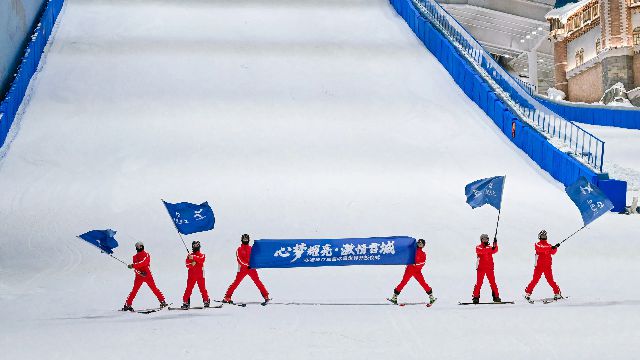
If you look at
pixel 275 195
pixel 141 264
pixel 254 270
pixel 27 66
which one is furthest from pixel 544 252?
pixel 27 66

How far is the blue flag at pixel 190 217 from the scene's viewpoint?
348 inches

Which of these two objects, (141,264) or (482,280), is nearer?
(141,264)

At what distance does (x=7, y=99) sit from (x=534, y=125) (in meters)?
11.8

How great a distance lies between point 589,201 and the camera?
30.5 ft

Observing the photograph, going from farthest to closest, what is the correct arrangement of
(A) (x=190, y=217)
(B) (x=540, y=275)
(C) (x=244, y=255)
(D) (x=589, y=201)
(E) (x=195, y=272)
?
(D) (x=589, y=201)
(A) (x=190, y=217)
(B) (x=540, y=275)
(C) (x=244, y=255)
(E) (x=195, y=272)

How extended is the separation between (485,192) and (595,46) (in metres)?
35.9

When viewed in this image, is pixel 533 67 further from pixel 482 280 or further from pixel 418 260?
Result: pixel 418 260

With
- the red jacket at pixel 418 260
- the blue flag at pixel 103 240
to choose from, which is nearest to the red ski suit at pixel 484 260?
the red jacket at pixel 418 260

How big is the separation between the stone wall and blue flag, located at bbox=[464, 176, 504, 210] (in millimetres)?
31767

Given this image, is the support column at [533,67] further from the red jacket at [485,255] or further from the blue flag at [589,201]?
Result: the red jacket at [485,255]

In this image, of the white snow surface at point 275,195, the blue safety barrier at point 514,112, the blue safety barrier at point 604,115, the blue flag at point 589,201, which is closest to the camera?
the white snow surface at point 275,195

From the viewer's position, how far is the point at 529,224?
1247 centimetres

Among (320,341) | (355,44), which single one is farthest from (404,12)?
(320,341)

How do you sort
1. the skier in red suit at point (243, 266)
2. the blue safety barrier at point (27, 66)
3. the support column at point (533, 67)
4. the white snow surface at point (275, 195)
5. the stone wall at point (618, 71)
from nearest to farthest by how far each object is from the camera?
the white snow surface at point (275, 195), the skier in red suit at point (243, 266), the blue safety barrier at point (27, 66), the stone wall at point (618, 71), the support column at point (533, 67)
